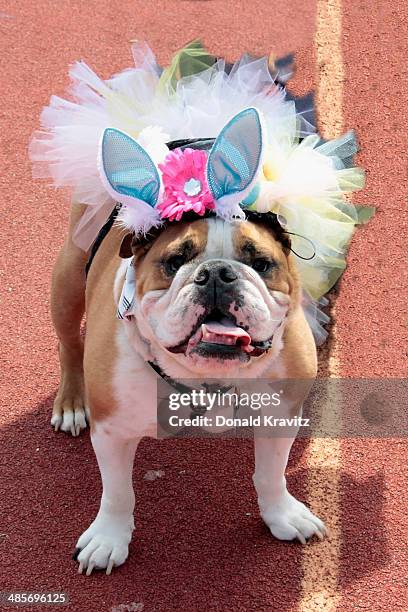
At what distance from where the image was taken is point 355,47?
7.16 meters

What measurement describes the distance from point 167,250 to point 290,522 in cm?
141

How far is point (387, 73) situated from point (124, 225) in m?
3.98

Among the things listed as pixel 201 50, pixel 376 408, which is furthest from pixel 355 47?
pixel 376 408

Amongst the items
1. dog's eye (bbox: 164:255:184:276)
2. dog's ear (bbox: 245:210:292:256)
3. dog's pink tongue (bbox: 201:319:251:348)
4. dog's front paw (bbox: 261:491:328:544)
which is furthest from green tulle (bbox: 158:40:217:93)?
dog's front paw (bbox: 261:491:328:544)

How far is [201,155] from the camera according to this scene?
11.3 ft

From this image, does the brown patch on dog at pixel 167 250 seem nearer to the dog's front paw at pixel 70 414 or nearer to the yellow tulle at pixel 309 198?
the yellow tulle at pixel 309 198

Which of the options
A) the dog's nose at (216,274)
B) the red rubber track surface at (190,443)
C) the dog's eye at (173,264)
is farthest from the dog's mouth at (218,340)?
the red rubber track surface at (190,443)

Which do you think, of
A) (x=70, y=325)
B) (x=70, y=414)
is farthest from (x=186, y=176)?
(x=70, y=414)

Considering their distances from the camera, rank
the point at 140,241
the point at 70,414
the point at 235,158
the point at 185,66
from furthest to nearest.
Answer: the point at 70,414, the point at 185,66, the point at 140,241, the point at 235,158

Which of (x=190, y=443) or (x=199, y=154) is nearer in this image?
(x=199, y=154)

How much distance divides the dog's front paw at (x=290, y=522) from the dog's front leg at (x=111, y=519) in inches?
21.9

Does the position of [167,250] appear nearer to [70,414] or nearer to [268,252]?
[268,252]

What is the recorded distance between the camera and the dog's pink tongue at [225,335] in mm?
3205

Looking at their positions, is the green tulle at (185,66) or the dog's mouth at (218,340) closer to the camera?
the dog's mouth at (218,340)
